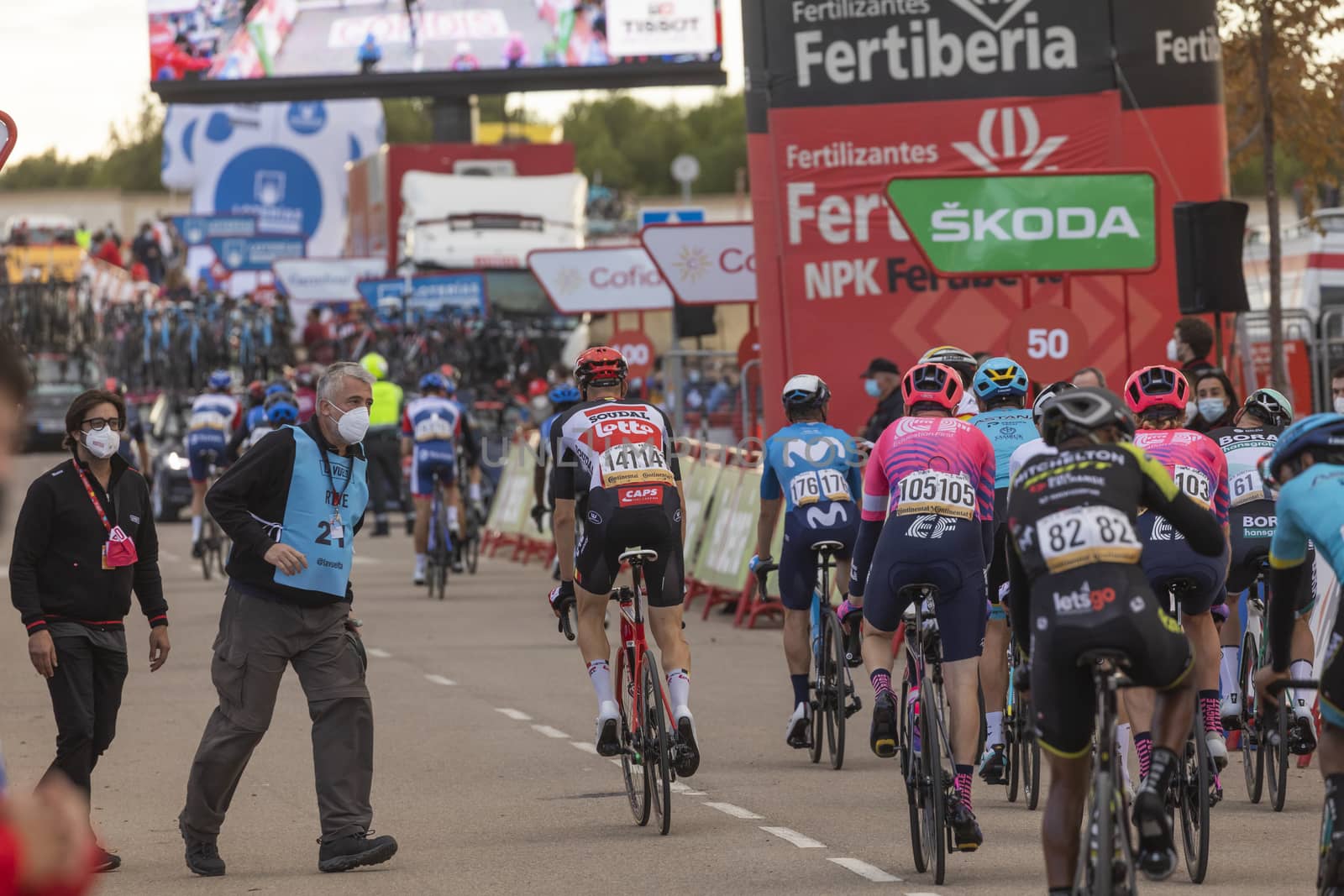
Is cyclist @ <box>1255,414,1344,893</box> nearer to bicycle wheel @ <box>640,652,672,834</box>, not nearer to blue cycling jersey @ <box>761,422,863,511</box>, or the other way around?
bicycle wheel @ <box>640,652,672,834</box>

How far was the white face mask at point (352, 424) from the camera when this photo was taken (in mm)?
9336

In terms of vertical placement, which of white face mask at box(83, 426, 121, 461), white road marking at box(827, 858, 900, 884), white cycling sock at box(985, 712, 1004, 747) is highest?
white face mask at box(83, 426, 121, 461)

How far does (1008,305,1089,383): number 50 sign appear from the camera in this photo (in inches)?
654

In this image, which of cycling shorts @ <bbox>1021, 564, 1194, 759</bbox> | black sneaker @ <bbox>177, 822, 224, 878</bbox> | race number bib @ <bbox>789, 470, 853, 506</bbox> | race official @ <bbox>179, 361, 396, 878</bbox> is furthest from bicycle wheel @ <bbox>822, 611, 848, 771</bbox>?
cycling shorts @ <bbox>1021, 564, 1194, 759</bbox>

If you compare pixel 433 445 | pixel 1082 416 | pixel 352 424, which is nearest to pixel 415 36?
pixel 433 445

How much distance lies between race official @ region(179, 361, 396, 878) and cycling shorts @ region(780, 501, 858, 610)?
10.4 feet

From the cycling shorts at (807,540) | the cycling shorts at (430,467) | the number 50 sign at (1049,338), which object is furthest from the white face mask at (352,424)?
the cycling shorts at (430,467)

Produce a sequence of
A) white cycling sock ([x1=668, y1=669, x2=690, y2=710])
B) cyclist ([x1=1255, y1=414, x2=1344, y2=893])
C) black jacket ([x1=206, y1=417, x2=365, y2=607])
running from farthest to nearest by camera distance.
A: white cycling sock ([x1=668, y1=669, x2=690, y2=710]), black jacket ([x1=206, y1=417, x2=365, y2=607]), cyclist ([x1=1255, y1=414, x2=1344, y2=893])

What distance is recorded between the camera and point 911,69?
22250 mm

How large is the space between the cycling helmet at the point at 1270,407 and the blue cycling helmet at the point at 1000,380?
1183 mm

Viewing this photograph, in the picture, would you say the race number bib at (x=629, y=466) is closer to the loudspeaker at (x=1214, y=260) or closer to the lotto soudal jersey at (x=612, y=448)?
the lotto soudal jersey at (x=612, y=448)

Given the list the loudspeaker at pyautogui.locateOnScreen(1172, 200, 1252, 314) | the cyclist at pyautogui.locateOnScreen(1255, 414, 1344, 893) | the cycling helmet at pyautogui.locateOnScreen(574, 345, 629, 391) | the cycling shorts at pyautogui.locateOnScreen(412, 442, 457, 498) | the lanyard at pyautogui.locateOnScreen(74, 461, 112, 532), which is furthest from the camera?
the cycling shorts at pyautogui.locateOnScreen(412, 442, 457, 498)

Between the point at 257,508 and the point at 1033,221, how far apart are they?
31.5ft

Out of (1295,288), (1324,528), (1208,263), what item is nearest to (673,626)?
(1324,528)
